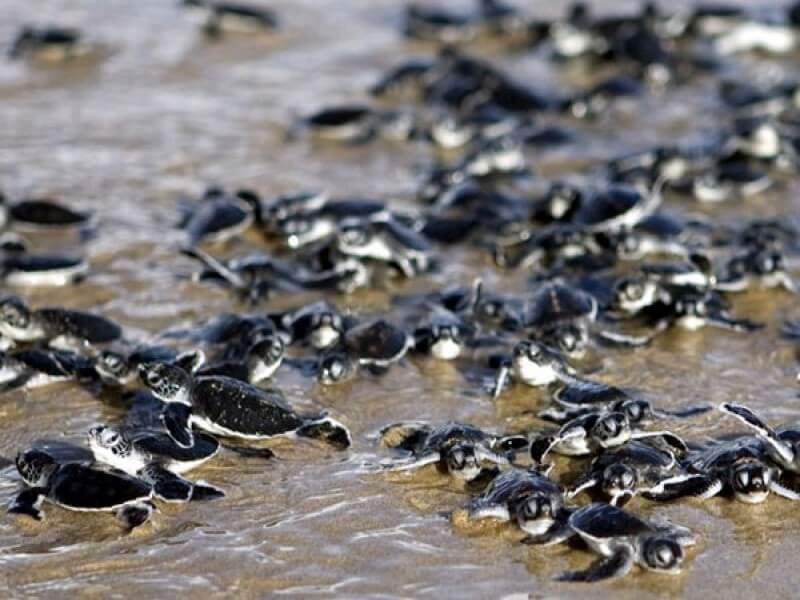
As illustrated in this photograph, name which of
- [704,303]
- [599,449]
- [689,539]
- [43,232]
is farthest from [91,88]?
[689,539]

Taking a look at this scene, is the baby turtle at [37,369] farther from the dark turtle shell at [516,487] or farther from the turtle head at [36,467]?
the dark turtle shell at [516,487]

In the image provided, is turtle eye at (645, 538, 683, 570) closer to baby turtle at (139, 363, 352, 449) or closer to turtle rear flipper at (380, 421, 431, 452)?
turtle rear flipper at (380, 421, 431, 452)

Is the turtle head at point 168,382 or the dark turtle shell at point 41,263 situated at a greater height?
the turtle head at point 168,382

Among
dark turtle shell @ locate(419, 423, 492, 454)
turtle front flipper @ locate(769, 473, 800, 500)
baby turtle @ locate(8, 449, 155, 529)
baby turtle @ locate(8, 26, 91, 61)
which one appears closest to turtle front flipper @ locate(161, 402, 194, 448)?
baby turtle @ locate(8, 449, 155, 529)

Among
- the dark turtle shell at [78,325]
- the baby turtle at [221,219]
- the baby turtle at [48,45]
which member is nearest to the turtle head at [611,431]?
the dark turtle shell at [78,325]

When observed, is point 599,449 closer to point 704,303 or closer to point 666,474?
point 666,474

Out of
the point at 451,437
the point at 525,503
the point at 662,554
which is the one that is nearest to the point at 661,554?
the point at 662,554
